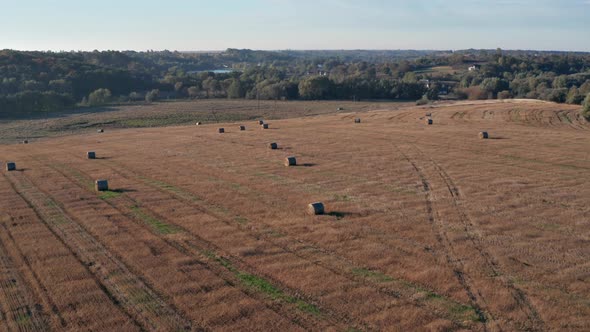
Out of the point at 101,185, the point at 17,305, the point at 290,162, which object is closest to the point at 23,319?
the point at 17,305

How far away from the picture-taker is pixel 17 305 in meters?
12.0

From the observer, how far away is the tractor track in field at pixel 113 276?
1131 centimetres

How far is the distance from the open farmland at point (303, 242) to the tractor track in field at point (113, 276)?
0.17 ft

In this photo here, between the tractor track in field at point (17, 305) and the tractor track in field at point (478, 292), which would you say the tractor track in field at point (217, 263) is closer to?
the tractor track in field at point (478, 292)

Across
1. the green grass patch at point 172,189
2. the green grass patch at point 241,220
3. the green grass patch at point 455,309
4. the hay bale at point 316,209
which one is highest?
the hay bale at point 316,209

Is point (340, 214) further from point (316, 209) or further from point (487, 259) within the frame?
point (487, 259)

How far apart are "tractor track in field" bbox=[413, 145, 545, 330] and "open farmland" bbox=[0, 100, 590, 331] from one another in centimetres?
5

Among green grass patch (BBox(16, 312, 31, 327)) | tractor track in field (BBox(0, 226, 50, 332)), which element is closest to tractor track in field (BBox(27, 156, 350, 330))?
tractor track in field (BBox(0, 226, 50, 332))

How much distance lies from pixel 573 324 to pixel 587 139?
29103 mm

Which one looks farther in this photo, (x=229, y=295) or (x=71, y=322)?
(x=229, y=295)

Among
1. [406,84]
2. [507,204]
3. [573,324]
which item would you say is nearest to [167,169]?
[507,204]

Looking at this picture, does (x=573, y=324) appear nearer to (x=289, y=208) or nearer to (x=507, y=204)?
(x=507, y=204)

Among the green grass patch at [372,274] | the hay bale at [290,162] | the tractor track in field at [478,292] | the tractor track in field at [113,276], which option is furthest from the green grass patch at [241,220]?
the hay bale at [290,162]

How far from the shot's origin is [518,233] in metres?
16.6
